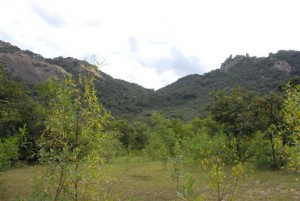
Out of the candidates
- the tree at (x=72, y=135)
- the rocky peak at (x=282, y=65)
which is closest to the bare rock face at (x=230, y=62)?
the rocky peak at (x=282, y=65)

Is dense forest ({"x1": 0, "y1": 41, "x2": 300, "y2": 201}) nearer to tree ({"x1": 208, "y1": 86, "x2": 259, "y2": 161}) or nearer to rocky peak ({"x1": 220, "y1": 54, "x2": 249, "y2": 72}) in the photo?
tree ({"x1": 208, "y1": 86, "x2": 259, "y2": 161})

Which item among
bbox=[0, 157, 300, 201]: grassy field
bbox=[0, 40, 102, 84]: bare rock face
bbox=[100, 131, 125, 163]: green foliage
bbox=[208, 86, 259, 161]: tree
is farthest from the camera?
bbox=[0, 40, 102, 84]: bare rock face

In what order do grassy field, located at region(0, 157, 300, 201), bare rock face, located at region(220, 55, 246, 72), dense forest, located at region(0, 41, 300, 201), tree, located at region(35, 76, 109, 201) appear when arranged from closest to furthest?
tree, located at region(35, 76, 109, 201), dense forest, located at region(0, 41, 300, 201), grassy field, located at region(0, 157, 300, 201), bare rock face, located at region(220, 55, 246, 72)

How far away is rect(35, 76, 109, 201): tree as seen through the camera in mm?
4316

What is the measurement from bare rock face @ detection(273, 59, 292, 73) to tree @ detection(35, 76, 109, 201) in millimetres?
77803

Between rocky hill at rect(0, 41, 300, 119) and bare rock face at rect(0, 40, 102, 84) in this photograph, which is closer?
bare rock face at rect(0, 40, 102, 84)

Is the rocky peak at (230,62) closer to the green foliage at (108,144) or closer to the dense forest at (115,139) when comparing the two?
the dense forest at (115,139)

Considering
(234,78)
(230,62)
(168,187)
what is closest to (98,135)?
(168,187)

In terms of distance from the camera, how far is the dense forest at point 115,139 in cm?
442

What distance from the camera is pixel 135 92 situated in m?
86.9

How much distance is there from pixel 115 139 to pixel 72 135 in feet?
43.5

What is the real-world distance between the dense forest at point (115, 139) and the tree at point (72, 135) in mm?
14

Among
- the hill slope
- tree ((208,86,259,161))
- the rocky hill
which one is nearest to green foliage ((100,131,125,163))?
tree ((208,86,259,161))

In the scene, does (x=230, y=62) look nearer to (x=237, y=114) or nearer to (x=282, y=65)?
(x=282, y=65)
